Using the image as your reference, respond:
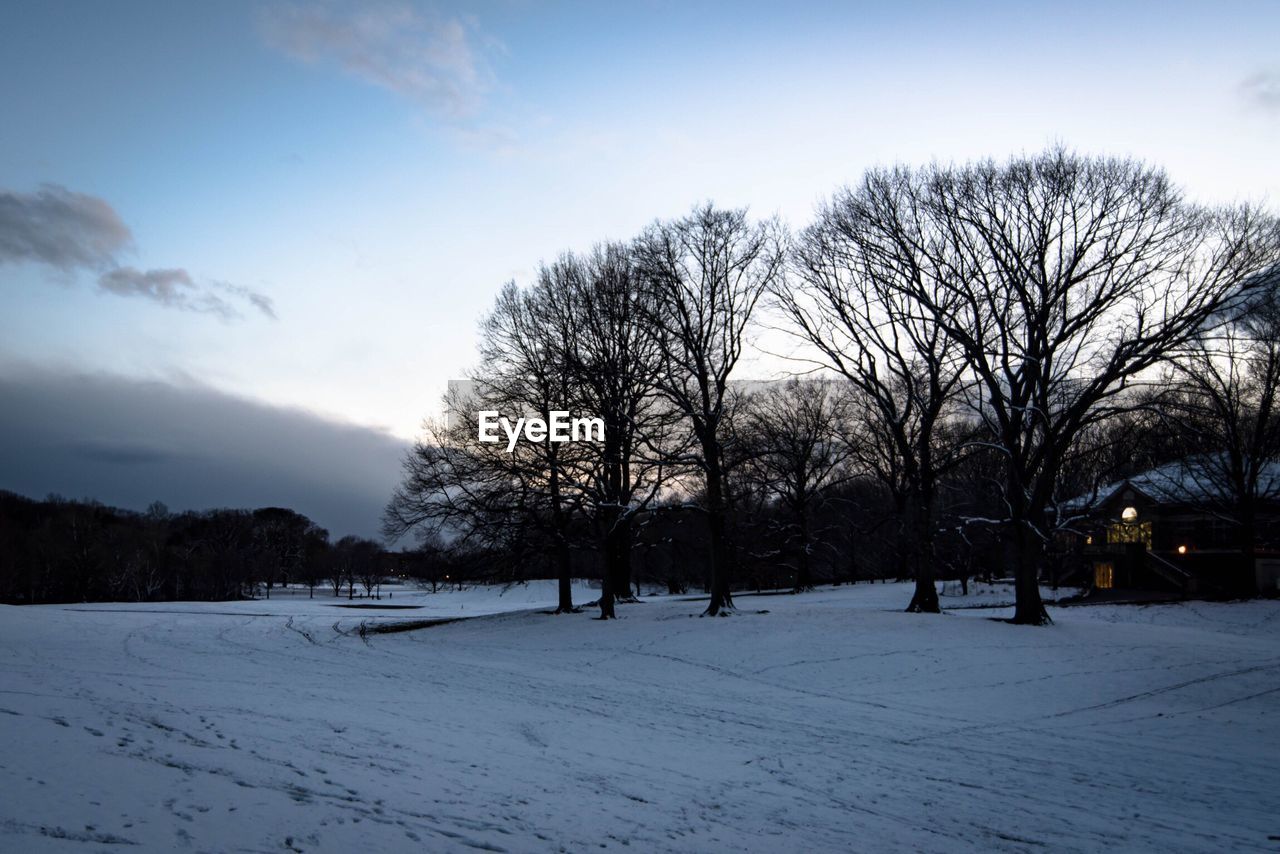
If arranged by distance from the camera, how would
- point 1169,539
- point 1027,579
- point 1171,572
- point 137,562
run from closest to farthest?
1. point 1027,579
2. point 1171,572
3. point 1169,539
4. point 137,562

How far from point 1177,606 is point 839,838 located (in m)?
29.5

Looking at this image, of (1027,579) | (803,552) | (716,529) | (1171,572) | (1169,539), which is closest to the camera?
(1027,579)

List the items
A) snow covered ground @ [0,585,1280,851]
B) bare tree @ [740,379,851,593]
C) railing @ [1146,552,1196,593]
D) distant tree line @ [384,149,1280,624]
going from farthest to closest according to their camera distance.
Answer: bare tree @ [740,379,851,593], railing @ [1146,552,1196,593], distant tree line @ [384,149,1280,624], snow covered ground @ [0,585,1280,851]

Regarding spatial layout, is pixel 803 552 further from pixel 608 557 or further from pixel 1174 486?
pixel 608 557

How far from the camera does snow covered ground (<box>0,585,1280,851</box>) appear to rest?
245 inches

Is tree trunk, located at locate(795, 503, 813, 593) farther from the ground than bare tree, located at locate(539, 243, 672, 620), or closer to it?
closer to it

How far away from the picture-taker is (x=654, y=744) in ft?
35.1

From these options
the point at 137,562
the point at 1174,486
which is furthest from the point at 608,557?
the point at 137,562

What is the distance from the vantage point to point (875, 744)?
11180 millimetres

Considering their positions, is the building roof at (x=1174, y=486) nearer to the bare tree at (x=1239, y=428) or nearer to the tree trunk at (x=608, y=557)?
the bare tree at (x=1239, y=428)

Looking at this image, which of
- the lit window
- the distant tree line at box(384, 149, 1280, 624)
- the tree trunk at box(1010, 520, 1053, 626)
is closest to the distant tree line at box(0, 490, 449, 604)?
the distant tree line at box(384, 149, 1280, 624)

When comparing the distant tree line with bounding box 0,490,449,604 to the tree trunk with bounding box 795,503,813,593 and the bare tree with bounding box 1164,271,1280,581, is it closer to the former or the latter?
the tree trunk with bounding box 795,503,813,593

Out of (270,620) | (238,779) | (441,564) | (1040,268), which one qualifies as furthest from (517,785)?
(270,620)

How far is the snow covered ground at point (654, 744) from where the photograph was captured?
20.4 ft
